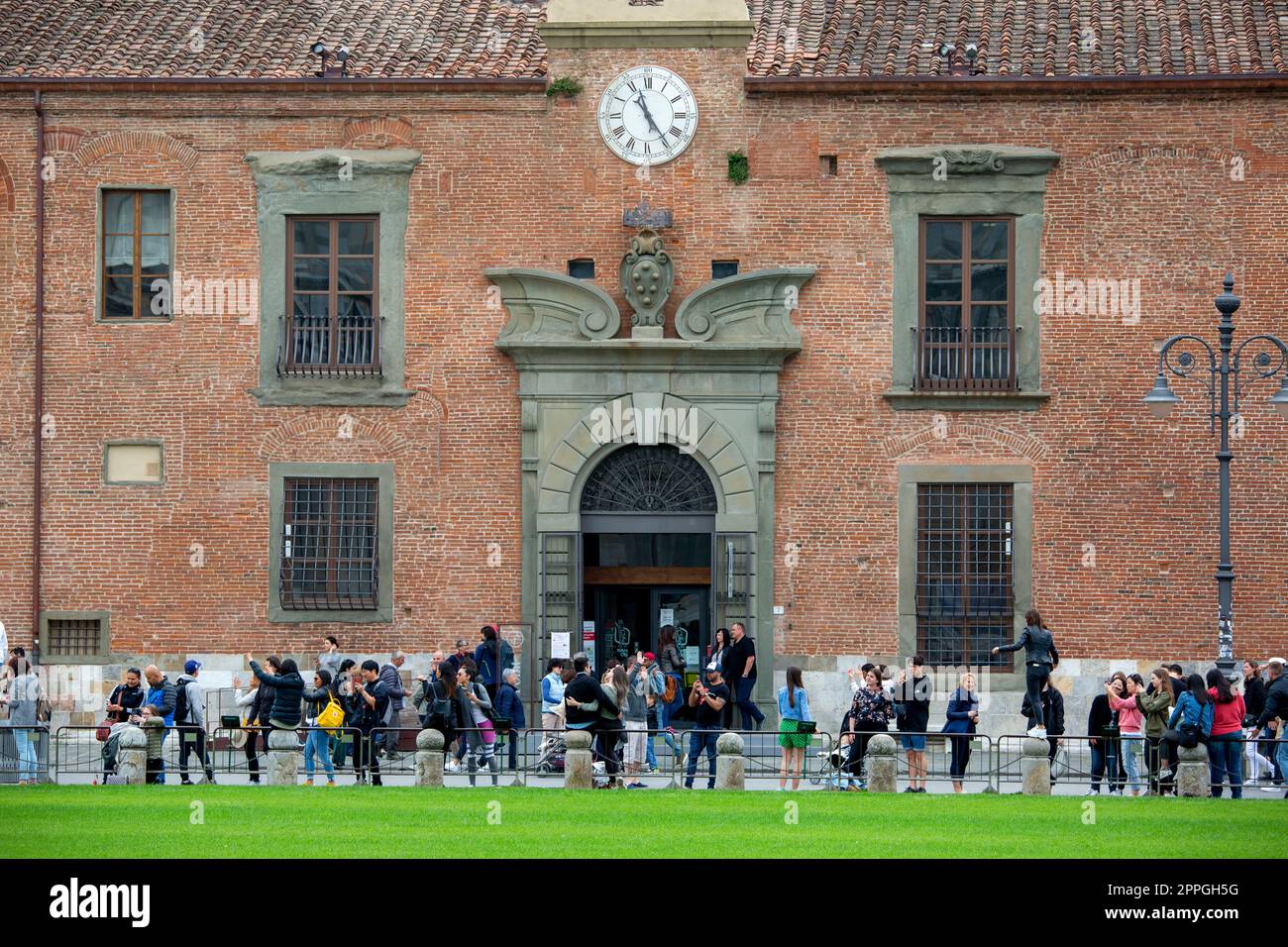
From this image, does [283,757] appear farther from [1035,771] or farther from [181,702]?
[1035,771]

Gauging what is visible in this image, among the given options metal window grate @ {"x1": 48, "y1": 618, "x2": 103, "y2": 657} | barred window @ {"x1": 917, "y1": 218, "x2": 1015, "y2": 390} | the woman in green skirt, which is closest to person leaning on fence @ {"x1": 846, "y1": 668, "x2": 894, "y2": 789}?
the woman in green skirt

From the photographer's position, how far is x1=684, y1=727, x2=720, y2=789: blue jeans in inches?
1061

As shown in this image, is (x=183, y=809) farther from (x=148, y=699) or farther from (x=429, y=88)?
(x=429, y=88)

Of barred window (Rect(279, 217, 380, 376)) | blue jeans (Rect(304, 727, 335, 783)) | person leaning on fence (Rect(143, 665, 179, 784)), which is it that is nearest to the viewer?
blue jeans (Rect(304, 727, 335, 783))

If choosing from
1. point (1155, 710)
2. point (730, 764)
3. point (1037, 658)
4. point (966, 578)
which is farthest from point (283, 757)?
point (966, 578)

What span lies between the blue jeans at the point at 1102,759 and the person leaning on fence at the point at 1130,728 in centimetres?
11

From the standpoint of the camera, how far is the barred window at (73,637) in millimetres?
33844

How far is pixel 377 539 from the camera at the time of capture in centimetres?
3362

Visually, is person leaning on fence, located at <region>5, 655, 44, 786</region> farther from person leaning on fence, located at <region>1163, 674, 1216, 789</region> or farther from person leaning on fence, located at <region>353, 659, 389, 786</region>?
person leaning on fence, located at <region>1163, 674, 1216, 789</region>

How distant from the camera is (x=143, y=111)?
3400 centimetres

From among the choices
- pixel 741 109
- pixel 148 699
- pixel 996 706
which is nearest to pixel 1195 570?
pixel 996 706

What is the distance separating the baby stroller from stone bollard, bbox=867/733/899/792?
11.8 ft

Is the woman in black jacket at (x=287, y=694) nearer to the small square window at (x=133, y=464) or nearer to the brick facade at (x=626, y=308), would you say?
the brick facade at (x=626, y=308)

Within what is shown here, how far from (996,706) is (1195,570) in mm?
3268
